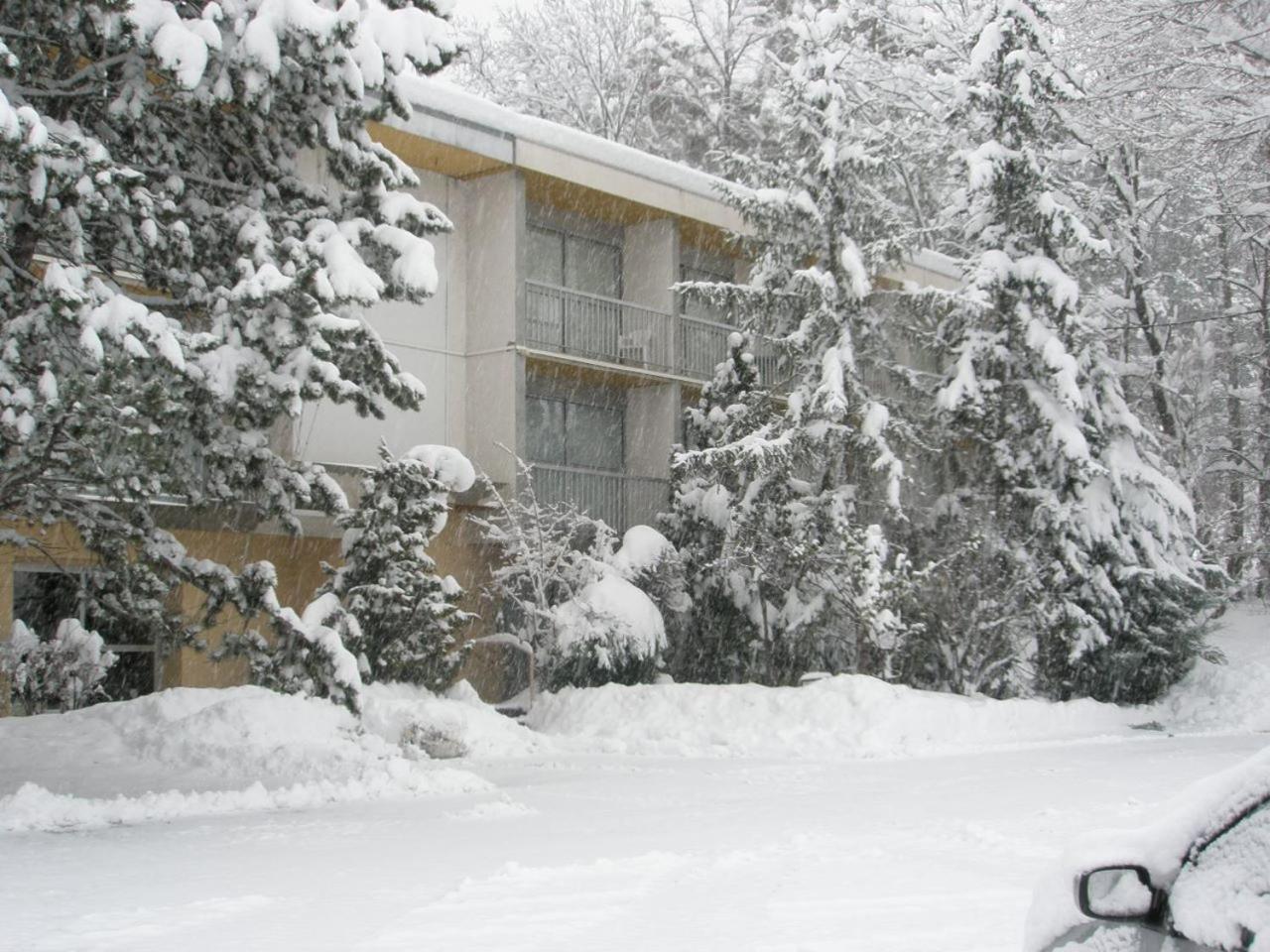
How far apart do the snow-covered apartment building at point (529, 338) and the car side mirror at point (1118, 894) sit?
48.6 ft

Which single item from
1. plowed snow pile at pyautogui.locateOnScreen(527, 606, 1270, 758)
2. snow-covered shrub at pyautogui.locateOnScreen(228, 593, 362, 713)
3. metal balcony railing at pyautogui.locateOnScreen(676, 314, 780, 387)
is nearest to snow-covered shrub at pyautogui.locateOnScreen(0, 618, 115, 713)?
snow-covered shrub at pyautogui.locateOnScreen(228, 593, 362, 713)

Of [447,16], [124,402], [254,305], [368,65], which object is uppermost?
[447,16]

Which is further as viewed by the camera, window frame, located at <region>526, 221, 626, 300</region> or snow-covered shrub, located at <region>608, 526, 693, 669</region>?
window frame, located at <region>526, 221, 626, 300</region>

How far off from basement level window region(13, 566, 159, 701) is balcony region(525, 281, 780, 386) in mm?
7904

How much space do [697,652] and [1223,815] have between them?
1839cm

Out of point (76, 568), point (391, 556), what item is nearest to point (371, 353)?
point (391, 556)

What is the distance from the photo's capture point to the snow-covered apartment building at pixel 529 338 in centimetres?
1930

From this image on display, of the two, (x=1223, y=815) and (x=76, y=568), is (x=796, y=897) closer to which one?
(x=1223, y=815)

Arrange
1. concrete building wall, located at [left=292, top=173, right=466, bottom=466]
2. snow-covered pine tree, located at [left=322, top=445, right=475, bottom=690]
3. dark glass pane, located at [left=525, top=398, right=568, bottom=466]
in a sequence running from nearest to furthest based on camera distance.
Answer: snow-covered pine tree, located at [left=322, top=445, right=475, bottom=690]
concrete building wall, located at [left=292, top=173, right=466, bottom=466]
dark glass pane, located at [left=525, top=398, right=568, bottom=466]

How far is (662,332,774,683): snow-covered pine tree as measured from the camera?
21.4 m

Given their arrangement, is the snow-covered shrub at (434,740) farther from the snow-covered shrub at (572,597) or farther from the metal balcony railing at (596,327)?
the metal balcony railing at (596,327)

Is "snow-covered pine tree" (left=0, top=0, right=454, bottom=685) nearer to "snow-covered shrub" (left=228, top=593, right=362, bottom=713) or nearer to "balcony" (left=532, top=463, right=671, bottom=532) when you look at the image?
"snow-covered shrub" (left=228, top=593, right=362, bottom=713)

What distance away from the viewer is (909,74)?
106 ft

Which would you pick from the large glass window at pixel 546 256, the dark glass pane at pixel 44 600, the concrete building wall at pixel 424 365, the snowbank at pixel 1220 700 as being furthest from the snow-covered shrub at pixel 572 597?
the snowbank at pixel 1220 700
